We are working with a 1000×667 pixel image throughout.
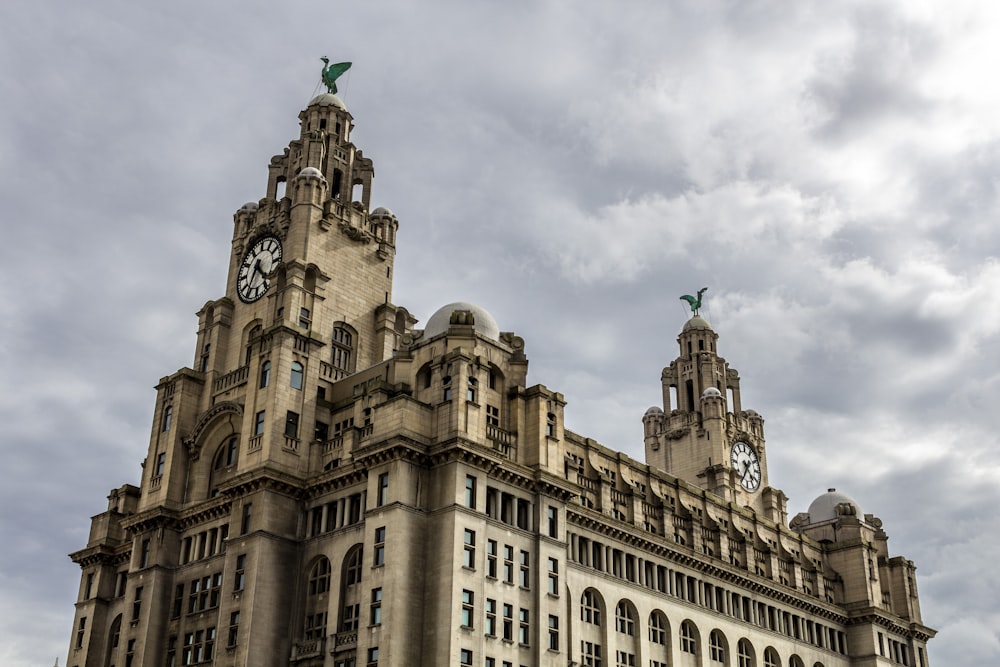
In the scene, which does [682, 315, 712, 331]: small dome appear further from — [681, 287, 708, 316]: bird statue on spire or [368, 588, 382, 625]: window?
[368, 588, 382, 625]: window

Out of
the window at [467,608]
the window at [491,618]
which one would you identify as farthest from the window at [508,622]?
the window at [467,608]

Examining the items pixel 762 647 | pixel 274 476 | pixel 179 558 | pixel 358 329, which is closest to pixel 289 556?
pixel 274 476

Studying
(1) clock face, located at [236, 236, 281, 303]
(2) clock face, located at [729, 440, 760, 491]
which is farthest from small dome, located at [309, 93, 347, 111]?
(2) clock face, located at [729, 440, 760, 491]

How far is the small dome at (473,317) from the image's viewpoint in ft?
280

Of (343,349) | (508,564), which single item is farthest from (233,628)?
(343,349)

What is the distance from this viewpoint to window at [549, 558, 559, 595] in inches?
3120

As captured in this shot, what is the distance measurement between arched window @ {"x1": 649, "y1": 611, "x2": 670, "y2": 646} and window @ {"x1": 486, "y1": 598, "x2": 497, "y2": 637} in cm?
2265

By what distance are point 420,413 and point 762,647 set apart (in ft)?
147

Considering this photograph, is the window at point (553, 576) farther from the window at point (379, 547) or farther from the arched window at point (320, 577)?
the arched window at point (320, 577)

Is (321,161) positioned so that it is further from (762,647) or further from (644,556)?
(762,647)

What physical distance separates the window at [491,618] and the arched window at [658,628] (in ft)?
74.3

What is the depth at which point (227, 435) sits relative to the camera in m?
Answer: 92.3

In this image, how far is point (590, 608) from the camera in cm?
8706

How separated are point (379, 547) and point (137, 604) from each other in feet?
84.0
